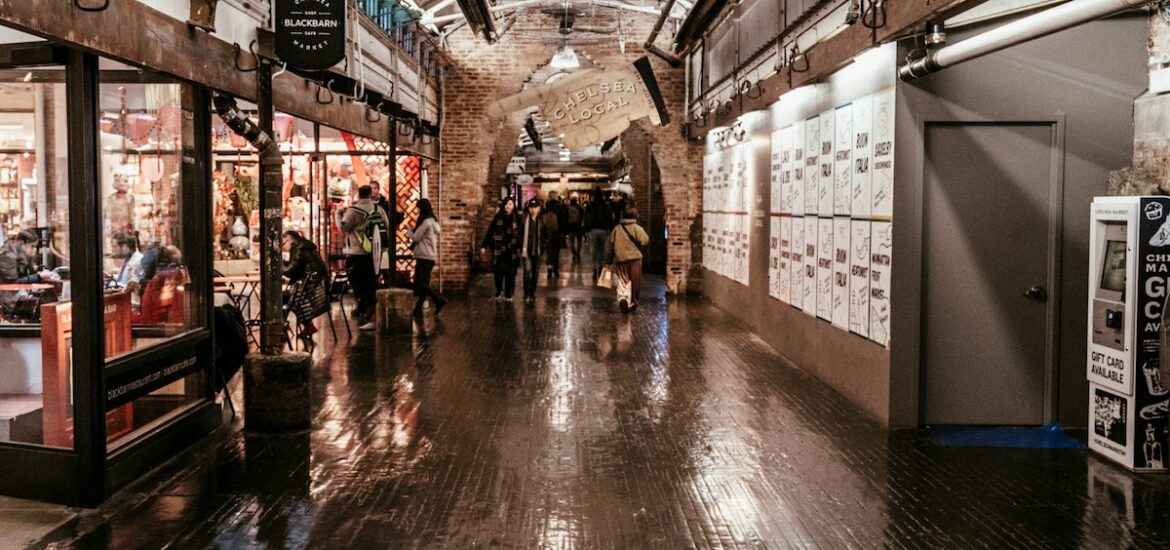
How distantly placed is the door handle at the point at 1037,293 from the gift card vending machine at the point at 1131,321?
2.93 feet

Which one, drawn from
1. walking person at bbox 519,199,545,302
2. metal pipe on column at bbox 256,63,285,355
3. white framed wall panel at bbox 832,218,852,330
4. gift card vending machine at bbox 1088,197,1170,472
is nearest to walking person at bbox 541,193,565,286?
walking person at bbox 519,199,545,302

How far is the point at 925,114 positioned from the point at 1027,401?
2.06 metres

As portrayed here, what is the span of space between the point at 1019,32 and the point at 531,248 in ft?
39.1

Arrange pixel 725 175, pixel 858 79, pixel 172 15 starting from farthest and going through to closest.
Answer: pixel 725 175, pixel 858 79, pixel 172 15

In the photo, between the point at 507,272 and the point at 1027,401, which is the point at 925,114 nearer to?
the point at 1027,401

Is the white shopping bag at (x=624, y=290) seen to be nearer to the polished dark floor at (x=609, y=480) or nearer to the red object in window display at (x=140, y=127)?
the polished dark floor at (x=609, y=480)

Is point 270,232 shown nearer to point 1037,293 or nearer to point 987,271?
point 987,271

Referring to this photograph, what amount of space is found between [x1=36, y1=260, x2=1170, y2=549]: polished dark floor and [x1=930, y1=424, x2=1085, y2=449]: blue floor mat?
21 cm

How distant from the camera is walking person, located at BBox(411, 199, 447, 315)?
45.5 ft

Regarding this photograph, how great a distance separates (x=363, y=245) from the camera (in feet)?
41.1

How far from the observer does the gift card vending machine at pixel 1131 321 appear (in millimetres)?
5820

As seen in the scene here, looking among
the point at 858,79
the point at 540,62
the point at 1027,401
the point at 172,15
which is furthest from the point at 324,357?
the point at 540,62

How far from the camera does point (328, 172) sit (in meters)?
15.0

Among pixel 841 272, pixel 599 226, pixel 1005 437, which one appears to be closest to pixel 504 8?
pixel 599 226
